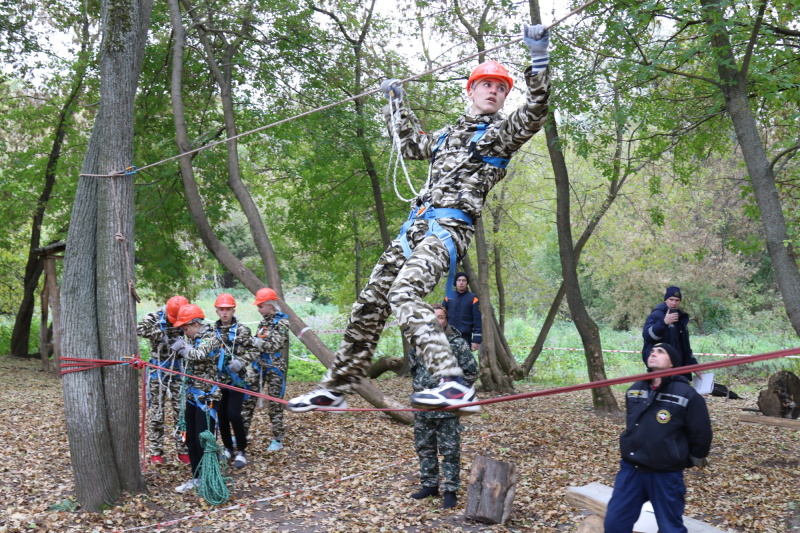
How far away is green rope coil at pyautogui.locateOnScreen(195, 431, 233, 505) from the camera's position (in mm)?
5824

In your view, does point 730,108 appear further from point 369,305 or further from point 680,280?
point 680,280

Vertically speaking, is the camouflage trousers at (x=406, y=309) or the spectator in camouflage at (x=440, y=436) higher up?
the camouflage trousers at (x=406, y=309)

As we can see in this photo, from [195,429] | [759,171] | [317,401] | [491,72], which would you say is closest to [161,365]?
[195,429]

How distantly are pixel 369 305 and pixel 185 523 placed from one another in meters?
3.05

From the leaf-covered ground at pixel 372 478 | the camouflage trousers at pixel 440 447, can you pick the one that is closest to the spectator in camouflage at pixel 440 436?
the camouflage trousers at pixel 440 447

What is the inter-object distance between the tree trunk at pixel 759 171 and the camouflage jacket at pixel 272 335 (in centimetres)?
501

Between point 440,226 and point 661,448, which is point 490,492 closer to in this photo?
point 661,448

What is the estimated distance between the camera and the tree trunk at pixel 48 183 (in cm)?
1322

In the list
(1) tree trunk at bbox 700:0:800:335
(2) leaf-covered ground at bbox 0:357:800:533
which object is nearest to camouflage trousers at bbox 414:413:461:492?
(2) leaf-covered ground at bbox 0:357:800:533

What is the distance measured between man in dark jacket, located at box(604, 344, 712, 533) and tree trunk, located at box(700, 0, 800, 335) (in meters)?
3.15

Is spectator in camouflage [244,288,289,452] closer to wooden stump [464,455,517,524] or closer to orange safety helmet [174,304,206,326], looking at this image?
orange safety helmet [174,304,206,326]

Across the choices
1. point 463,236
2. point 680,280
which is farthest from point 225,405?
point 680,280

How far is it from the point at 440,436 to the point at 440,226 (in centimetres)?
271

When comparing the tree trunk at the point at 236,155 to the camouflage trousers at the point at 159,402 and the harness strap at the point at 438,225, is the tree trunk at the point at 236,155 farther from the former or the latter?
the harness strap at the point at 438,225
